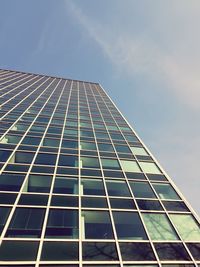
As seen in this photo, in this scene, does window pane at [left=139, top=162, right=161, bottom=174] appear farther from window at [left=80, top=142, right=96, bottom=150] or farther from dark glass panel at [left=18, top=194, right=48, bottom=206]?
dark glass panel at [left=18, top=194, right=48, bottom=206]

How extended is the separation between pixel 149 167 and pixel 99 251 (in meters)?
11.7

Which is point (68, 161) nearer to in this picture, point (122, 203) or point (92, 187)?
point (92, 187)

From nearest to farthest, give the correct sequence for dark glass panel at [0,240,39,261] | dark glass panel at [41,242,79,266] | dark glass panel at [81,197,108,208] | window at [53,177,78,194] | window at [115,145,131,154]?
1. dark glass panel at [0,240,39,261]
2. dark glass panel at [41,242,79,266]
3. dark glass panel at [81,197,108,208]
4. window at [53,177,78,194]
5. window at [115,145,131,154]

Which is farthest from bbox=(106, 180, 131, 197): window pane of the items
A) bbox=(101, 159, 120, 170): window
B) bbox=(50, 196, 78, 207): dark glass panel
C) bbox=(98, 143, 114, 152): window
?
bbox=(98, 143, 114, 152): window

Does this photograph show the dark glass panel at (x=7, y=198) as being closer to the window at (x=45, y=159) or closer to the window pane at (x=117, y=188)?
the window at (x=45, y=159)

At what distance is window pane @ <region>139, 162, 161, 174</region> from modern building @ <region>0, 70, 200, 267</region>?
6 centimetres

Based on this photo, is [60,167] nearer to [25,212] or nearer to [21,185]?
[21,185]

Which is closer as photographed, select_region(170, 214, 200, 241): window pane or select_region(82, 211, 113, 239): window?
select_region(82, 211, 113, 239): window

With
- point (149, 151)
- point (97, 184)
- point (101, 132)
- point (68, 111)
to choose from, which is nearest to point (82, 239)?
point (97, 184)

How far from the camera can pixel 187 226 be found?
15.5m

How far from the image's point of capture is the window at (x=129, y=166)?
71.9 feet

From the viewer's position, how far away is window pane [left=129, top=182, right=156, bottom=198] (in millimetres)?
18233

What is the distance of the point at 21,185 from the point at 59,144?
822 centimetres

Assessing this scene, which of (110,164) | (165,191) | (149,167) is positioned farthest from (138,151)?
(165,191)
